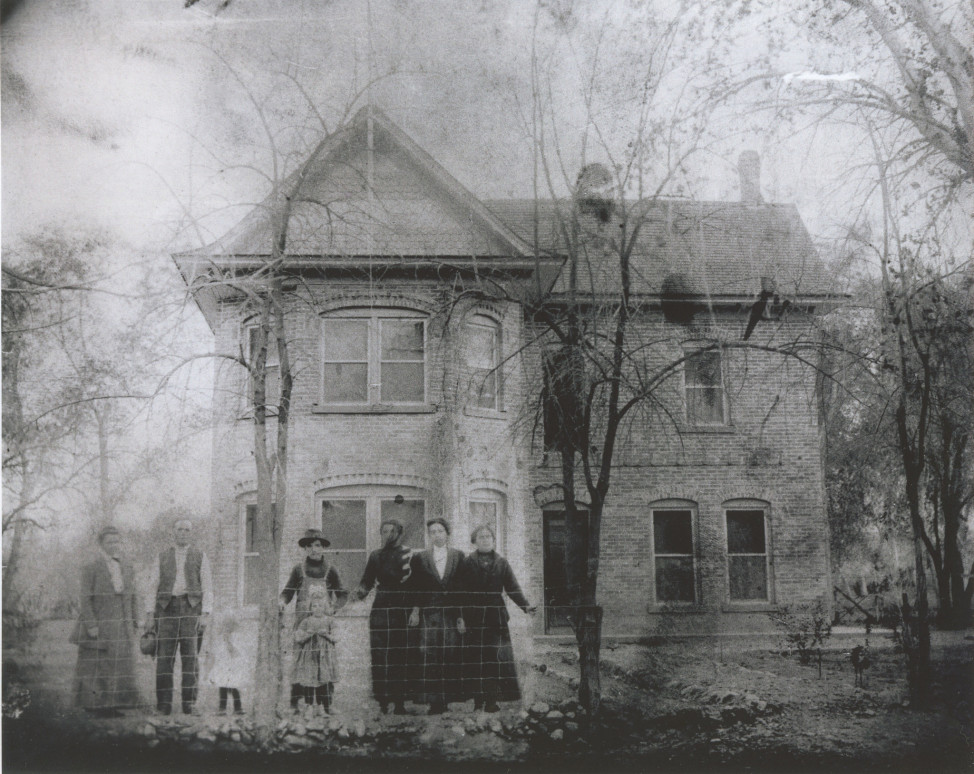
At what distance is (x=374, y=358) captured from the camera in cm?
582

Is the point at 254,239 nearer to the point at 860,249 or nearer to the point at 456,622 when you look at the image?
the point at 456,622

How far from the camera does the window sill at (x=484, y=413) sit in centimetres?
561

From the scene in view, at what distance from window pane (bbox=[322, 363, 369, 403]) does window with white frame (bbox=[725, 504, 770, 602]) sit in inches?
111

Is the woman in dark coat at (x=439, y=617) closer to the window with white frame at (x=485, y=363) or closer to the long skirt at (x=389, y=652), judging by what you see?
the long skirt at (x=389, y=652)

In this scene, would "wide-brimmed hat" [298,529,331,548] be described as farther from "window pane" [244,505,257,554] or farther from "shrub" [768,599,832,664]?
"shrub" [768,599,832,664]

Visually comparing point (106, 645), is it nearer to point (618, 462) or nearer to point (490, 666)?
point (490, 666)

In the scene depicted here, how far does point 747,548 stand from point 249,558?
354 centimetres

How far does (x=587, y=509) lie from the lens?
5473mm

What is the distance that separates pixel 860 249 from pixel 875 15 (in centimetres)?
171

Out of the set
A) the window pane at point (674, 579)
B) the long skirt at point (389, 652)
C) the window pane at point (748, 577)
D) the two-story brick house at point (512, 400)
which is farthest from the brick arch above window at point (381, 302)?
the window pane at point (748, 577)

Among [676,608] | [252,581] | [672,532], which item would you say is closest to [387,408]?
[252,581]

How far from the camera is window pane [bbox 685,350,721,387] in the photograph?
18.2ft

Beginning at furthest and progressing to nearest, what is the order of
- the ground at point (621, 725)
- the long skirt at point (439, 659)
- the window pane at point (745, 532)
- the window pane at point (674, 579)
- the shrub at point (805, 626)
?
the window pane at point (745, 532), the window pane at point (674, 579), the shrub at point (805, 626), the long skirt at point (439, 659), the ground at point (621, 725)

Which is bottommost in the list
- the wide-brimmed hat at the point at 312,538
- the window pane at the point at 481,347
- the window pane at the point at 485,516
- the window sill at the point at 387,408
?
the wide-brimmed hat at the point at 312,538
